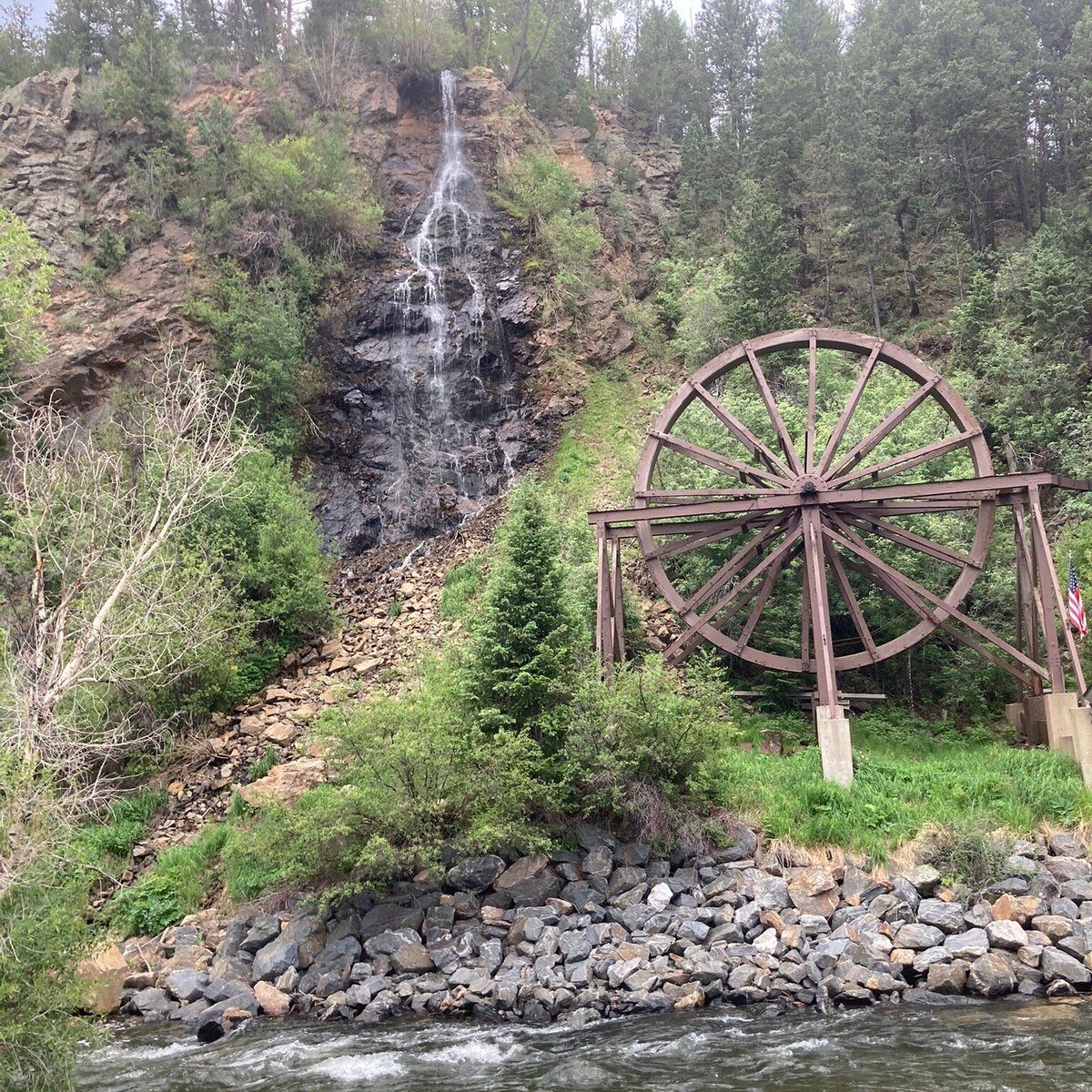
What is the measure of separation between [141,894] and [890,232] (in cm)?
2591

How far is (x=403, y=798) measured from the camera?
37.3ft

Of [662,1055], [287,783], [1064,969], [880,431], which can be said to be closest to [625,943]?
[662,1055]

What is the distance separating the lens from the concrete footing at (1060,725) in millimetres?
12766

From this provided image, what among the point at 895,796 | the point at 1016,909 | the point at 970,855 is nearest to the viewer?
the point at 1016,909

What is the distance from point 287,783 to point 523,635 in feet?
15.4

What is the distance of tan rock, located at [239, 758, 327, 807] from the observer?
1405 centimetres

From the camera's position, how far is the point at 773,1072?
7.73 meters

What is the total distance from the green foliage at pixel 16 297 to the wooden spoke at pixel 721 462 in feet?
40.1

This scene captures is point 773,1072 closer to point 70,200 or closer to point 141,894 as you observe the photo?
point 141,894

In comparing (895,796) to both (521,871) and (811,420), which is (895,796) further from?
(811,420)

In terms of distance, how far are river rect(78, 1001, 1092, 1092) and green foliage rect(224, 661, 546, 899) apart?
2.07 meters

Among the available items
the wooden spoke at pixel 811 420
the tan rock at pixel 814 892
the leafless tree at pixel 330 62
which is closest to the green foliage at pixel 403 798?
the tan rock at pixel 814 892

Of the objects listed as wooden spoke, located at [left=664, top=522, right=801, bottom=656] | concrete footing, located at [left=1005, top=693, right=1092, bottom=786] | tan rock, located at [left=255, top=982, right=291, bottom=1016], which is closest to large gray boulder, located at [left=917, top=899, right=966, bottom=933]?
concrete footing, located at [left=1005, top=693, right=1092, bottom=786]

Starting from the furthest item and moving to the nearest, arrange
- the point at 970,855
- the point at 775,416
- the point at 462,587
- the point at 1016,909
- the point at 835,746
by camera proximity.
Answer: the point at 462,587
the point at 775,416
the point at 835,746
the point at 970,855
the point at 1016,909
